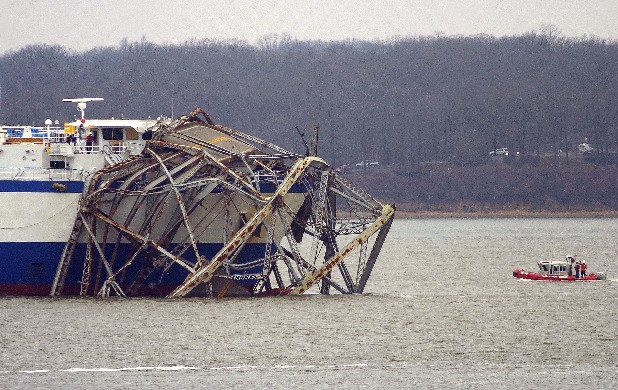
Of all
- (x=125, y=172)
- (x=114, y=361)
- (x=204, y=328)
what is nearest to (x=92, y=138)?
(x=125, y=172)

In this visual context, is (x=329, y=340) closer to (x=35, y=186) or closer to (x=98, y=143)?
(x=35, y=186)

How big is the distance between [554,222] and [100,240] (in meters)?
139

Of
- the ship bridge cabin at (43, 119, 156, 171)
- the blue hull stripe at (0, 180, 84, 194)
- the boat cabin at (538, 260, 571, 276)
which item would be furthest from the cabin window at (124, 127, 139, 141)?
the boat cabin at (538, 260, 571, 276)

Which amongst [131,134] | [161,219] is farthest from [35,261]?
[131,134]

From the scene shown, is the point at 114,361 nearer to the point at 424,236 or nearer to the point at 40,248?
the point at 40,248

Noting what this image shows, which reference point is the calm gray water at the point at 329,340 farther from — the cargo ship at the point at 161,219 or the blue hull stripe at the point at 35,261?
the cargo ship at the point at 161,219

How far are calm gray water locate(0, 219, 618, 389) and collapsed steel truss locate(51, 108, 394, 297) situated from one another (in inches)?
59.9

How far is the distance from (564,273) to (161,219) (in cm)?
2808

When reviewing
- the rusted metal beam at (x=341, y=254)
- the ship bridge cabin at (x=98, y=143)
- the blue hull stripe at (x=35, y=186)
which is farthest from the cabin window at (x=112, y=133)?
the rusted metal beam at (x=341, y=254)

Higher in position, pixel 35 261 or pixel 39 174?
pixel 39 174

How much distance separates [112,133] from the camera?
66312 mm

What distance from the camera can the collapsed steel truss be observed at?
196ft

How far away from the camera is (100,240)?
2414 inches

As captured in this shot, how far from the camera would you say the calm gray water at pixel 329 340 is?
42375mm
